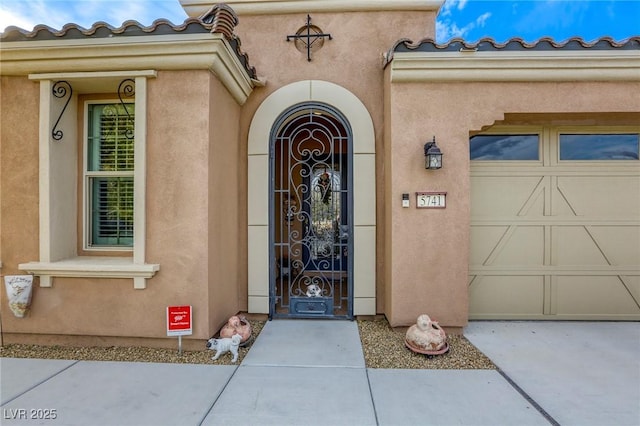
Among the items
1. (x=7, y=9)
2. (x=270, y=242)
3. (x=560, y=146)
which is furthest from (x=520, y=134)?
(x=7, y=9)

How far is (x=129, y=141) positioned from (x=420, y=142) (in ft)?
13.0

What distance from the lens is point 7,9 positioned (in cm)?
413

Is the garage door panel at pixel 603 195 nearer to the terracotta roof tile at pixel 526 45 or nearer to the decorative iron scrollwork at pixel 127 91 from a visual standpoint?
the terracotta roof tile at pixel 526 45

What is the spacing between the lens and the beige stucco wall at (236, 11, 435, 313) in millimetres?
4719

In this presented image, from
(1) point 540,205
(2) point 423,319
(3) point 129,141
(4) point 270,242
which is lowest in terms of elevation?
(2) point 423,319

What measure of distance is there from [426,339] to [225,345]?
234cm

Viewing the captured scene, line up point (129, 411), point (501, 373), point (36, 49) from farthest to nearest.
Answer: point (36, 49) < point (501, 373) < point (129, 411)

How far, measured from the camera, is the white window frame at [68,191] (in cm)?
360

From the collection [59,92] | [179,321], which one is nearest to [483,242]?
[179,321]

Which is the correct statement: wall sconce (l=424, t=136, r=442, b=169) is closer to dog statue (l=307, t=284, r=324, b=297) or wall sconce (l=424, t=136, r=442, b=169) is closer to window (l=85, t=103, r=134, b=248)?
dog statue (l=307, t=284, r=324, b=297)

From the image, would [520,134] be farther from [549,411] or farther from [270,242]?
[270,242]

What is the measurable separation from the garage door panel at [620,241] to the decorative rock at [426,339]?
3.17 metres

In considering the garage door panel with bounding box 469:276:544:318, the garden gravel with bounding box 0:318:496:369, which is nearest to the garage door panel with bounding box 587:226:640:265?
the garage door panel with bounding box 469:276:544:318

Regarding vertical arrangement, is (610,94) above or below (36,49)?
below
